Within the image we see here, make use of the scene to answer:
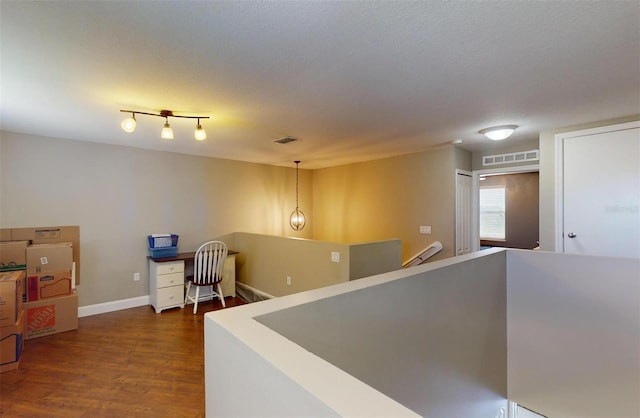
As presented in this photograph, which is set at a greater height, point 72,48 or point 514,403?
point 72,48

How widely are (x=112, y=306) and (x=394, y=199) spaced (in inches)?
182

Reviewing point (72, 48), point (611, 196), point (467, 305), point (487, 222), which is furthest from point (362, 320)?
point (487, 222)

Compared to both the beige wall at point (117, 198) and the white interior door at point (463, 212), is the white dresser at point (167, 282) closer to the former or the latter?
the beige wall at point (117, 198)

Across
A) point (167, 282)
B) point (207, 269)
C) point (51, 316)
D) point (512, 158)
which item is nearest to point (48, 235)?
point (51, 316)

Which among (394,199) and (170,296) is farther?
(394,199)

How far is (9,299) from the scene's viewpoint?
103 inches

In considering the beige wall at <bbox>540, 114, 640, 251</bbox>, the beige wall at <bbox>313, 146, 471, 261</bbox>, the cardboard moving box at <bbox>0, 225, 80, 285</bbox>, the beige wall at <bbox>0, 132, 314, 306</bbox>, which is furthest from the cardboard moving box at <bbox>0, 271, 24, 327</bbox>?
the beige wall at <bbox>540, 114, 640, 251</bbox>

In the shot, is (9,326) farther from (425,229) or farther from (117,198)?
(425,229)

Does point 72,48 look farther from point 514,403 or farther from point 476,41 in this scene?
point 514,403

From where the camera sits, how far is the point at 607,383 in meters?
2.71

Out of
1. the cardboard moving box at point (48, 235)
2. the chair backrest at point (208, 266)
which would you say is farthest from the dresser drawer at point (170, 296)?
the cardboard moving box at point (48, 235)

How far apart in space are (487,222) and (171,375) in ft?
25.9

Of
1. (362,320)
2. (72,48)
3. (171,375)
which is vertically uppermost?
(72,48)

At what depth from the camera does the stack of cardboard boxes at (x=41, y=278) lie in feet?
10.4
